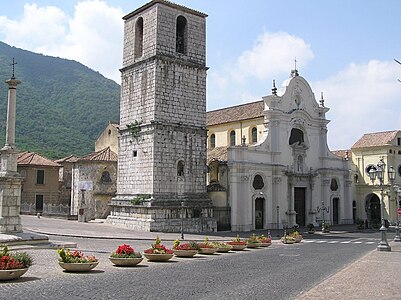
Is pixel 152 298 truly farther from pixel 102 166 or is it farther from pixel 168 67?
pixel 102 166

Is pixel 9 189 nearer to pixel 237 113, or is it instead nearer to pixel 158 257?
pixel 158 257

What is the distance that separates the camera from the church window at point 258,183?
44281 millimetres

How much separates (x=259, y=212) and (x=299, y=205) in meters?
7.03

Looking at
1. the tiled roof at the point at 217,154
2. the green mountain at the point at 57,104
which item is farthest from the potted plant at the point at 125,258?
the green mountain at the point at 57,104

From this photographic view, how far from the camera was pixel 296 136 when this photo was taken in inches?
1970

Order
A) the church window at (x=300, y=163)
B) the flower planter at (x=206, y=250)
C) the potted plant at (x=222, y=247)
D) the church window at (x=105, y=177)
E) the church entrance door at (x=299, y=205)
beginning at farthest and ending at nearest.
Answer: the church window at (x=300, y=163)
the church entrance door at (x=299, y=205)
the church window at (x=105, y=177)
the potted plant at (x=222, y=247)
the flower planter at (x=206, y=250)

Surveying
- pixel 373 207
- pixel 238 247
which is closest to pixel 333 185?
pixel 373 207

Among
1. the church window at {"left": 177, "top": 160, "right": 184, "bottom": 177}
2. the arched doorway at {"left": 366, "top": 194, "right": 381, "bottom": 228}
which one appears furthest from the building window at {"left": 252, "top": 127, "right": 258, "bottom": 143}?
the arched doorway at {"left": 366, "top": 194, "right": 381, "bottom": 228}

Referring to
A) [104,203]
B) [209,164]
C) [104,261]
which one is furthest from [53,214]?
[104,261]

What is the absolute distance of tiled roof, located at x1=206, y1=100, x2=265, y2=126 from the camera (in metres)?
49.5

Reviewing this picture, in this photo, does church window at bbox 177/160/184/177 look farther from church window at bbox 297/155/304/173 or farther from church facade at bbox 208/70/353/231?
church window at bbox 297/155/304/173

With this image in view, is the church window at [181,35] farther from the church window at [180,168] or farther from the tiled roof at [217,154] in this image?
the tiled roof at [217,154]

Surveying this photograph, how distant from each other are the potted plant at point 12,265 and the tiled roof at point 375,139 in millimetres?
54093

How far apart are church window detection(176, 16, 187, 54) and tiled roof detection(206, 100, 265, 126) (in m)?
11.9
